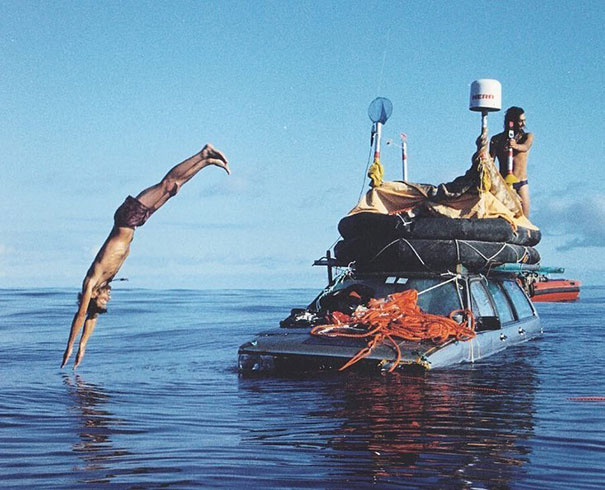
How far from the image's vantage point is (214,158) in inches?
269

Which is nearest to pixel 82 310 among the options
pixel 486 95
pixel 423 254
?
pixel 423 254

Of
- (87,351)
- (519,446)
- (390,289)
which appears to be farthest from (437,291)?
(87,351)

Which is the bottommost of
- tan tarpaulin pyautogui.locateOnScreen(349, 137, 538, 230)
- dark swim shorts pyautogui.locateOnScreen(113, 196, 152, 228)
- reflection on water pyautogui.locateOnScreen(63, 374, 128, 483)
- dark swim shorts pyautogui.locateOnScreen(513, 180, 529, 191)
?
reflection on water pyautogui.locateOnScreen(63, 374, 128, 483)

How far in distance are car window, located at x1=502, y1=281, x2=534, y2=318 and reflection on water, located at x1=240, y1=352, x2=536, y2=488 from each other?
3020 mm

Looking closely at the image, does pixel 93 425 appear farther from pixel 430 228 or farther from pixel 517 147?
pixel 517 147

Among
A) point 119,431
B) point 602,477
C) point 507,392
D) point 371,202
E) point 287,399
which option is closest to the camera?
point 602,477

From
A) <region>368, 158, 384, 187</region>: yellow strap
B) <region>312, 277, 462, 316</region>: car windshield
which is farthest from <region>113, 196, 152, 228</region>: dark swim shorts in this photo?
<region>368, 158, 384, 187</region>: yellow strap

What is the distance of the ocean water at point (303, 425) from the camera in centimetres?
581

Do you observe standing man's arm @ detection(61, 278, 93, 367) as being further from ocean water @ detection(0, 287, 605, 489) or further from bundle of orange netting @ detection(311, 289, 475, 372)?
bundle of orange netting @ detection(311, 289, 475, 372)

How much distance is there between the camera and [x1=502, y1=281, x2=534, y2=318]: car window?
14.3 meters

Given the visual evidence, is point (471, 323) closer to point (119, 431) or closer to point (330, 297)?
point (330, 297)

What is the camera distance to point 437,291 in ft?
39.8

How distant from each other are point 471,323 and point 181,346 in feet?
25.0

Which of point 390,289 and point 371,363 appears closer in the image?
point 371,363
